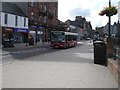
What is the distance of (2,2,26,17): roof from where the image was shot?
52325mm

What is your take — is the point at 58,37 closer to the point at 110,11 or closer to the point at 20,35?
the point at 20,35

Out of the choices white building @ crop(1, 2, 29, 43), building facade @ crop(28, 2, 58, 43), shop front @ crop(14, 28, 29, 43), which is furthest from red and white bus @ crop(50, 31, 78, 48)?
building facade @ crop(28, 2, 58, 43)

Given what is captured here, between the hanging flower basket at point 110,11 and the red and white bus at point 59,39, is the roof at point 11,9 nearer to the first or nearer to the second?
the red and white bus at point 59,39

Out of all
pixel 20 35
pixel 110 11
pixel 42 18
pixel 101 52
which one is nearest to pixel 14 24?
pixel 20 35

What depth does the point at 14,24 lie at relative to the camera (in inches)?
2100

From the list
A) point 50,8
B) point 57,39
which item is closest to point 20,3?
point 50,8

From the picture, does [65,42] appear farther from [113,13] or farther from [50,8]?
[50,8]

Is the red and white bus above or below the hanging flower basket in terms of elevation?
below

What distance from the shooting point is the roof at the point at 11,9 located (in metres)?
52.3

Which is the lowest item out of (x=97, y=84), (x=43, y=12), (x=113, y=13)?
(x=97, y=84)

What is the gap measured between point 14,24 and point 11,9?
3952 mm

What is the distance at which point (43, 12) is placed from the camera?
232ft

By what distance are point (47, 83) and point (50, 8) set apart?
234ft

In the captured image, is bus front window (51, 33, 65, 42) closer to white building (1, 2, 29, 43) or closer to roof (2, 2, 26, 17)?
white building (1, 2, 29, 43)
